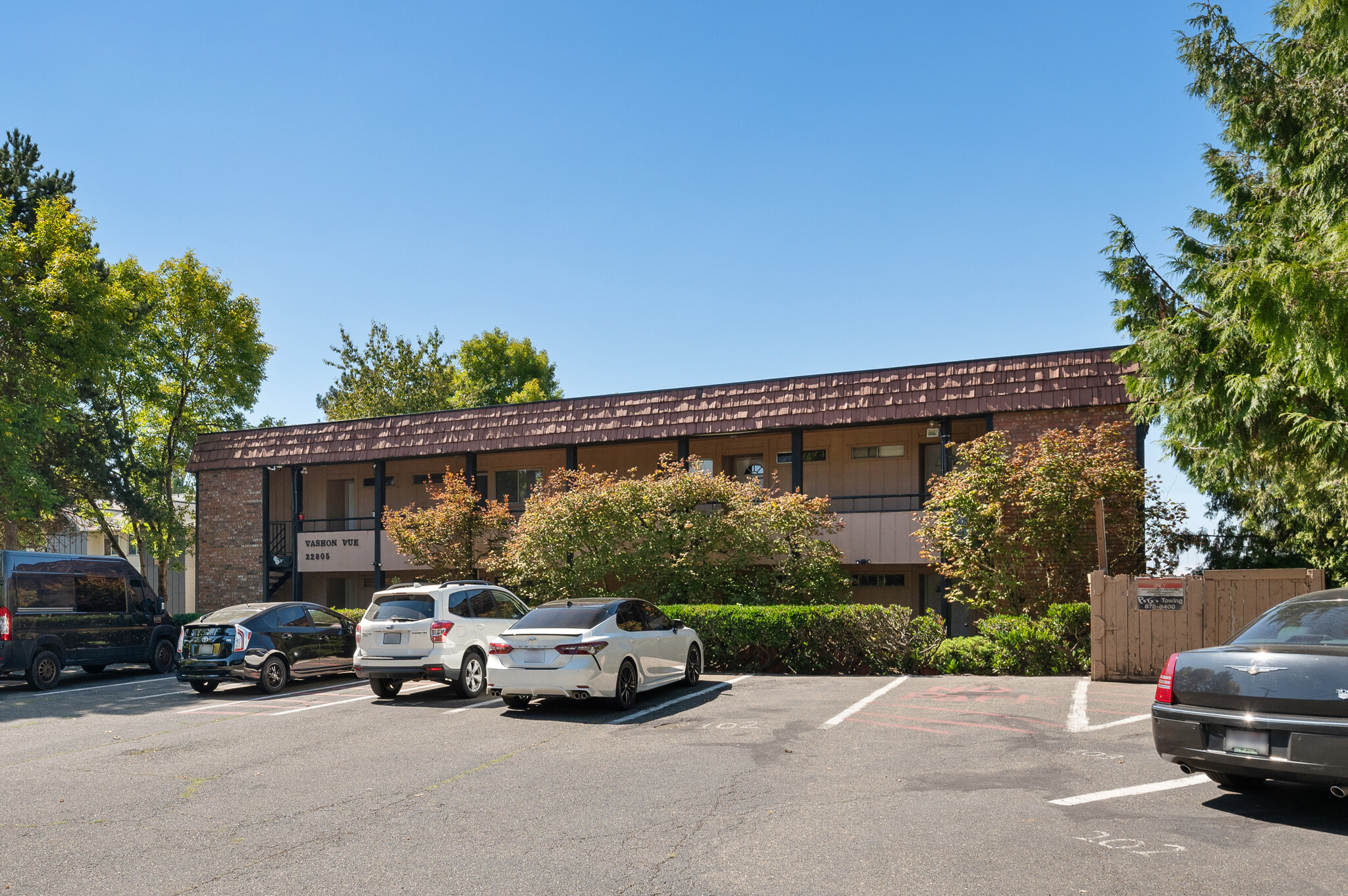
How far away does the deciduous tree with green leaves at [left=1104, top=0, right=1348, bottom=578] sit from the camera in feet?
31.2

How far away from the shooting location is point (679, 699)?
12820 mm

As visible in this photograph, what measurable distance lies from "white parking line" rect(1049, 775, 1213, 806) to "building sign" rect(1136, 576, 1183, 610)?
6.19 metres

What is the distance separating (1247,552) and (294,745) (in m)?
18.7

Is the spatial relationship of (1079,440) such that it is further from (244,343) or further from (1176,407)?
(244,343)

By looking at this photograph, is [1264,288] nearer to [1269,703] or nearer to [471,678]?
[1269,703]

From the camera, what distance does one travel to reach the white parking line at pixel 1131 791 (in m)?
7.07

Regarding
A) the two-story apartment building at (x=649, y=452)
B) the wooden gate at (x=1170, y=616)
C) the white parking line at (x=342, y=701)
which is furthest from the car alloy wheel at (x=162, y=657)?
the wooden gate at (x=1170, y=616)

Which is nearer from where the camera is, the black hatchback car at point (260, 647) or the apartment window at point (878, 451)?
the black hatchback car at point (260, 647)

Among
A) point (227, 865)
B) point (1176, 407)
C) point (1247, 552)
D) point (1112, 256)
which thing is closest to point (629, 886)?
point (227, 865)

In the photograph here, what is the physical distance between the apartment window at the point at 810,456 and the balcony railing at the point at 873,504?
1073 mm

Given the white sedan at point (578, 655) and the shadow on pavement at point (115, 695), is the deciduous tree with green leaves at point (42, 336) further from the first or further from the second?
the white sedan at point (578, 655)

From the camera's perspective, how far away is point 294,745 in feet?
32.9

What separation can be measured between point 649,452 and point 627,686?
44.9 ft

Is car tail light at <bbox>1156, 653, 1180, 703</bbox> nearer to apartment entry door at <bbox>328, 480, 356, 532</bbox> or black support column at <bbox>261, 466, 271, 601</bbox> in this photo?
black support column at <bbox>261, 466, 271, 601</bbox>
